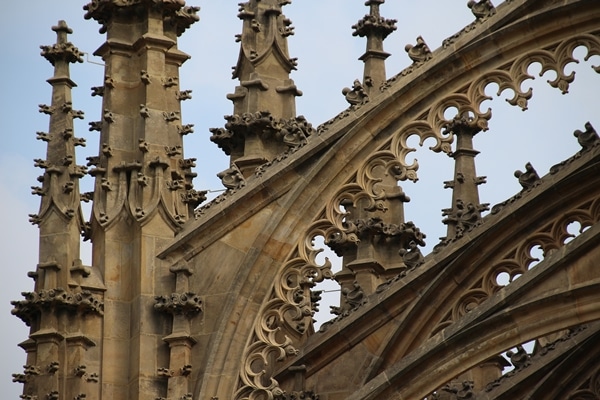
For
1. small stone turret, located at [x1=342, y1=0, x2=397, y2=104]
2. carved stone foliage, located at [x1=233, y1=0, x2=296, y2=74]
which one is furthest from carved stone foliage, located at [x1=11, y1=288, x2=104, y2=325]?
small stone turret, located at [x1=342, y1=0, x2=397, y2=104]

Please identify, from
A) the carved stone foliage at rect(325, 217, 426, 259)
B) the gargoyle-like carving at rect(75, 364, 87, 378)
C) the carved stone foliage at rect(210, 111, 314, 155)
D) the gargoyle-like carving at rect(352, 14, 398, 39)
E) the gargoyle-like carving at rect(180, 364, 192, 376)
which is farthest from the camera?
the gargoyle-like carving at rect(352, 14, 398, 39)

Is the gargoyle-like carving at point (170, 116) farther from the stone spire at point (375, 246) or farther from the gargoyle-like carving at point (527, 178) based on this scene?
the gargoyle-like carving at point (527, 178)

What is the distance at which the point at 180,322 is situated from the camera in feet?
130

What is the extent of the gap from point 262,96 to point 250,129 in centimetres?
90

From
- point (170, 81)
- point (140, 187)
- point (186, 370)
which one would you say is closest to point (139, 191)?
point (140, 187)

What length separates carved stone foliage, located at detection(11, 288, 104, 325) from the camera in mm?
39156

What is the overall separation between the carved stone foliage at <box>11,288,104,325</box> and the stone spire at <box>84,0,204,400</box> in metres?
0.39

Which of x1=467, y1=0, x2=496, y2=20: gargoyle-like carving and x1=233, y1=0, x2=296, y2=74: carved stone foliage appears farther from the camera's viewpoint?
x1=233, y1=0, x2=296, y2=74: carved stone foliage

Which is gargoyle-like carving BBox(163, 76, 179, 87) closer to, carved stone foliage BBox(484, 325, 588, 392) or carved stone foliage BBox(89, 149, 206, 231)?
carved stone foliage BBox(89, 149, 206, 231)

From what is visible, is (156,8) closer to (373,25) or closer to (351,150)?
(351,150)

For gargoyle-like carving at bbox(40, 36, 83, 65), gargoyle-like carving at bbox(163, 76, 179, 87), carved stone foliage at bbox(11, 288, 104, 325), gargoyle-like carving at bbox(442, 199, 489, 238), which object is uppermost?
gargoyle-like carving at bbox(40, 36, 83, 65)

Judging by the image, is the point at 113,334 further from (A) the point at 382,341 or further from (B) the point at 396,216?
(B) the point at 396,216

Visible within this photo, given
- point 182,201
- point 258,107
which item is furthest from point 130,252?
point 258,107

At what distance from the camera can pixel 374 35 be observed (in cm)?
4600
